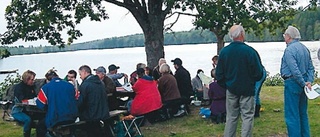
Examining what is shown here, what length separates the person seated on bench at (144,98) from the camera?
27.2 ft

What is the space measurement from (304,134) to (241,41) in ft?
5.07

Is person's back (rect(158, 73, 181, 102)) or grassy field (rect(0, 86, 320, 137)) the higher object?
person's back (rect(158, 73, 181, 102))

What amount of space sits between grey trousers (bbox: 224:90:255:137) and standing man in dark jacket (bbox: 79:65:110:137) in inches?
74.8

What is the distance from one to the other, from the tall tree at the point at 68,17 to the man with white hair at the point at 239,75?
4623 mm

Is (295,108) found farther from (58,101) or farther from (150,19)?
(150,19)

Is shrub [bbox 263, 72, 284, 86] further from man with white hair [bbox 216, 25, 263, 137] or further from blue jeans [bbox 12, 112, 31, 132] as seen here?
man with white hair [bbox 216, 25, 263, 137]

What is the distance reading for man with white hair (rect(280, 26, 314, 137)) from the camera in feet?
18.9

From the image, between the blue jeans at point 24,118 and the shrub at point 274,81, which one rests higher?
the blue jeans at point 24,118

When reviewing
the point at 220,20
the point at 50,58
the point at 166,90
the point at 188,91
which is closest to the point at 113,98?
the point at 166,90

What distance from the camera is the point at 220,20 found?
33.1ft

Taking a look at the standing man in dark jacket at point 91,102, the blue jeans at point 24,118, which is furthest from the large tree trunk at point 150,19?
the standing man in dark jacket at point 91,102

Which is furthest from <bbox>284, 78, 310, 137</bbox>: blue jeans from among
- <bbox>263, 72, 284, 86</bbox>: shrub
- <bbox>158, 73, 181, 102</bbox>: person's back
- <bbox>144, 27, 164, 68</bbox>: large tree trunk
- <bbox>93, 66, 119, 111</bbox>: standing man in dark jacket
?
<bbox>263, 72, 284, 86</bbox>: shrub

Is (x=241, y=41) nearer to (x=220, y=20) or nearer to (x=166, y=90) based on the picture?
(x=166, y=90)

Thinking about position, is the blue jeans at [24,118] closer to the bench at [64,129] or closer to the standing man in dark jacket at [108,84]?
the bench at [64,129]
